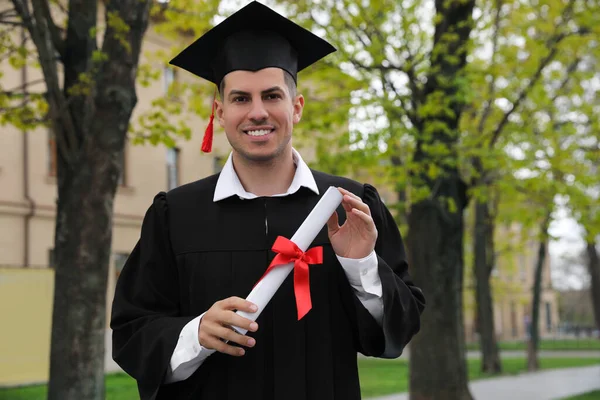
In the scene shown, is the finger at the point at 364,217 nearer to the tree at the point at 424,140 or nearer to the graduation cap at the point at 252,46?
the graduation cap at the point at 252,46

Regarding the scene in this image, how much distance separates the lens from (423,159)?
38.2 feet

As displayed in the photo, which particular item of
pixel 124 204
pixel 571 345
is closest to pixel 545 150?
pixel 124 204

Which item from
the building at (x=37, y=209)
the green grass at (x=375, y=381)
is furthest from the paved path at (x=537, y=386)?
the building at (x=37, y=209)

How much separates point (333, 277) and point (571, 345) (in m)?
45.2

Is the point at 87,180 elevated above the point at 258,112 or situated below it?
above

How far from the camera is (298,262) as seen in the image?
8.18 feet

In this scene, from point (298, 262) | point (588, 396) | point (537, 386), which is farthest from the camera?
point (537, 386)

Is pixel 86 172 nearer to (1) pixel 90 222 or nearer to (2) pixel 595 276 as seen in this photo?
(1) pixel 90 222

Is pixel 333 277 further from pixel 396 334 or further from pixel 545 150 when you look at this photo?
pixel 545 150

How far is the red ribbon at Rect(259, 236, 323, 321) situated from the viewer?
2.48 m

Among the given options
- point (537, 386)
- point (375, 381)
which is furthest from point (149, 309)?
point (375, 381)

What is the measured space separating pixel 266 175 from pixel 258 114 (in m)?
0.25

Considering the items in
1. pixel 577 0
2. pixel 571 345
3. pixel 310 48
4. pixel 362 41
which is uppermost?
pixel 577 0

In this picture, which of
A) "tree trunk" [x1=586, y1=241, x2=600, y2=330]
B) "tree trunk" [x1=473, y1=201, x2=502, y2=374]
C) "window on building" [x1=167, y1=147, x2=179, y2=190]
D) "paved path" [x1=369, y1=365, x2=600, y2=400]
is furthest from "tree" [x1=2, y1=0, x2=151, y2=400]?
"tree trunk" [x1=586, y1=241, x2=600, y2=330]
